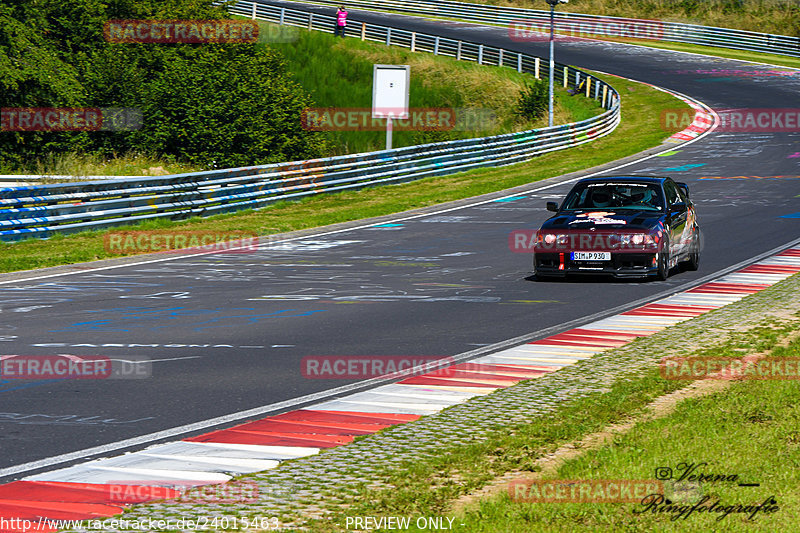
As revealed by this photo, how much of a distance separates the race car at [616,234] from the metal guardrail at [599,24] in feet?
181

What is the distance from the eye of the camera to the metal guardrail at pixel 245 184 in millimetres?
21750

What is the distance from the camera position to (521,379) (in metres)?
9.31

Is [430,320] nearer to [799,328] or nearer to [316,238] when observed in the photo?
[799,328]

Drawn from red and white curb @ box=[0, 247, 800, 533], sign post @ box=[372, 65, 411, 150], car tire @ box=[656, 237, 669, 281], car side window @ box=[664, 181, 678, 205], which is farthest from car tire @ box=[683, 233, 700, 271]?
sign post @ box=[372, 65, 411, 150]

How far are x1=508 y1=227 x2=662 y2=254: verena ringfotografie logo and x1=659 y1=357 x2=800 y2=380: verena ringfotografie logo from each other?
Answer: 6.21m

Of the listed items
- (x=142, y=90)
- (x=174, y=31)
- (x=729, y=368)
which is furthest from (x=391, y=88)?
(x=729, y=368)

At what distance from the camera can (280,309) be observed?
44.8 feet

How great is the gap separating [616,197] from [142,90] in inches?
1043

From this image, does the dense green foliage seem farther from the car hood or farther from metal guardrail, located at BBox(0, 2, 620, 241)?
the car hood

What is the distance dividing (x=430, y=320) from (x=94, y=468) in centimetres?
674

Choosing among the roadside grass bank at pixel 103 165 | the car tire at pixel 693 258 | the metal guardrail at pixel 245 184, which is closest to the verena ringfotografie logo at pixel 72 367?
the car tire at pixel 693 258

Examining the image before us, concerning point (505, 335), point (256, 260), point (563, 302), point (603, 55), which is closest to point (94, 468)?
point (505, 335)

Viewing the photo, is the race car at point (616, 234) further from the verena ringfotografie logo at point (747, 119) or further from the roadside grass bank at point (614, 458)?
the verena ringfotografie logo at point (747, 119)

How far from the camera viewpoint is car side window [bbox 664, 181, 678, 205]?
17.5 m
